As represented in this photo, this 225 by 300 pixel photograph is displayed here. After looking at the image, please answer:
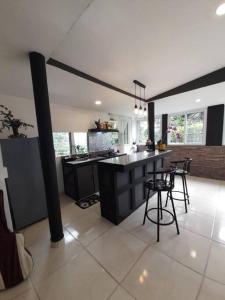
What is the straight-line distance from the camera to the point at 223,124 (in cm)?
441

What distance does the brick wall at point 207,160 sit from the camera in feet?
14.0

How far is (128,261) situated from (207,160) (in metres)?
4.28

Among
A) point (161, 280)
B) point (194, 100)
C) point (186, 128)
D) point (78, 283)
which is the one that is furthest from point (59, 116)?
point (186, 128)

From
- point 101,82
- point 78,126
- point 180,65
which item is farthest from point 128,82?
point 78,126

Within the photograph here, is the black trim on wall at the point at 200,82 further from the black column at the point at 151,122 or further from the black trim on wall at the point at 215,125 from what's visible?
the black trim on wall at the point at 215,125

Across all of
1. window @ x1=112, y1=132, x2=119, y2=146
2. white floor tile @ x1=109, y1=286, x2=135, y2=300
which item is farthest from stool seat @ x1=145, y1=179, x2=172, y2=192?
window @ x1=112, y1=132, x2=119, y2=146

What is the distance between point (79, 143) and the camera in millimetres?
4020

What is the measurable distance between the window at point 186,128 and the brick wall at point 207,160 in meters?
0.50

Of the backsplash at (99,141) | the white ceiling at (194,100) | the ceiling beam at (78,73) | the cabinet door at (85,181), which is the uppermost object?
the ceiling beam at (78,73)

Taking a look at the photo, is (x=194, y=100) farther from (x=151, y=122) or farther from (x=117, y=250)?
(x=117, y=250)

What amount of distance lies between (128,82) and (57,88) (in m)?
1.54

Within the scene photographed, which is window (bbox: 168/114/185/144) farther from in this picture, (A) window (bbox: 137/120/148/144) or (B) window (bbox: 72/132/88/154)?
(B) window (bbox: 72/132/88/154)

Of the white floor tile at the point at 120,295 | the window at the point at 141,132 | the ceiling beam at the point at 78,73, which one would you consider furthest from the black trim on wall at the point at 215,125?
the white floor tile at the point at 120,295

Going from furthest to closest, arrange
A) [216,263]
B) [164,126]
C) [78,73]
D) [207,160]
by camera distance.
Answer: [164,126] < [207,160] < [78,73] < [216,263]
